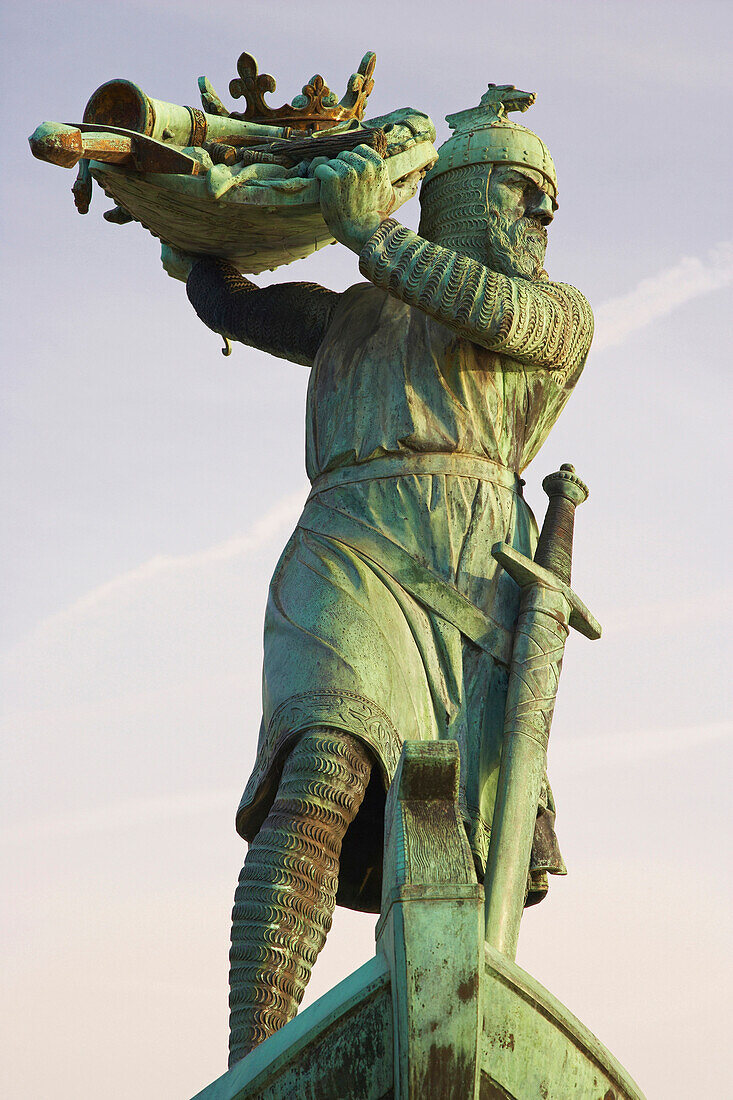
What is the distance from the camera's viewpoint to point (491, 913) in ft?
→ 20.7

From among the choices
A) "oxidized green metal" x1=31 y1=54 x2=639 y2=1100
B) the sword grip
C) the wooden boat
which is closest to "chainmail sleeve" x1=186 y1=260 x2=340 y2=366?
"oxidized green metal" x1=31 y1=54 x2=639 y2=1100

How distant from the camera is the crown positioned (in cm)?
820

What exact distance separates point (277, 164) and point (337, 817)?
2.78 meters

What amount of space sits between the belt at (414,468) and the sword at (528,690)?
370 mm

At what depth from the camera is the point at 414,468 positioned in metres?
7.18

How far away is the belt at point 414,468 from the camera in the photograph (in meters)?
7.18

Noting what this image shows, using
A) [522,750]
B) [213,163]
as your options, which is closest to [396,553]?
[522,750]

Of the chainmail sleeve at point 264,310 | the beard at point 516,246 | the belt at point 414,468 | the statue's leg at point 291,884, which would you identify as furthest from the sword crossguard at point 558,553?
the chainmail sleeve at point 264,310

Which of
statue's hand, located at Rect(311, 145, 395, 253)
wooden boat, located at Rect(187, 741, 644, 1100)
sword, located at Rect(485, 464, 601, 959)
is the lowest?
wooden boat, located at Rect(187, 741, 644, 1100)

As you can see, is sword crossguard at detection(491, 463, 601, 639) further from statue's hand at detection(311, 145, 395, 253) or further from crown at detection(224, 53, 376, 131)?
crown at detection(224, 53, 376, 131)

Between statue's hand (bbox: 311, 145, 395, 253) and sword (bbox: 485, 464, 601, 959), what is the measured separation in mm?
1290

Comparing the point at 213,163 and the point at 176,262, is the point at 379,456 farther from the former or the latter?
the point at 176,262

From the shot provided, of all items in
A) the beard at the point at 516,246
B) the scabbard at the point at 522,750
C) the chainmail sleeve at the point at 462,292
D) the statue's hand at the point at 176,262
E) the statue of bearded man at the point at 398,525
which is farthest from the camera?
the statue's hand at the point at 176,262

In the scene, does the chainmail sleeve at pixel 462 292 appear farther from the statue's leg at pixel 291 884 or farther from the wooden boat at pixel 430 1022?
the wooden boat at pixel 430 1022
